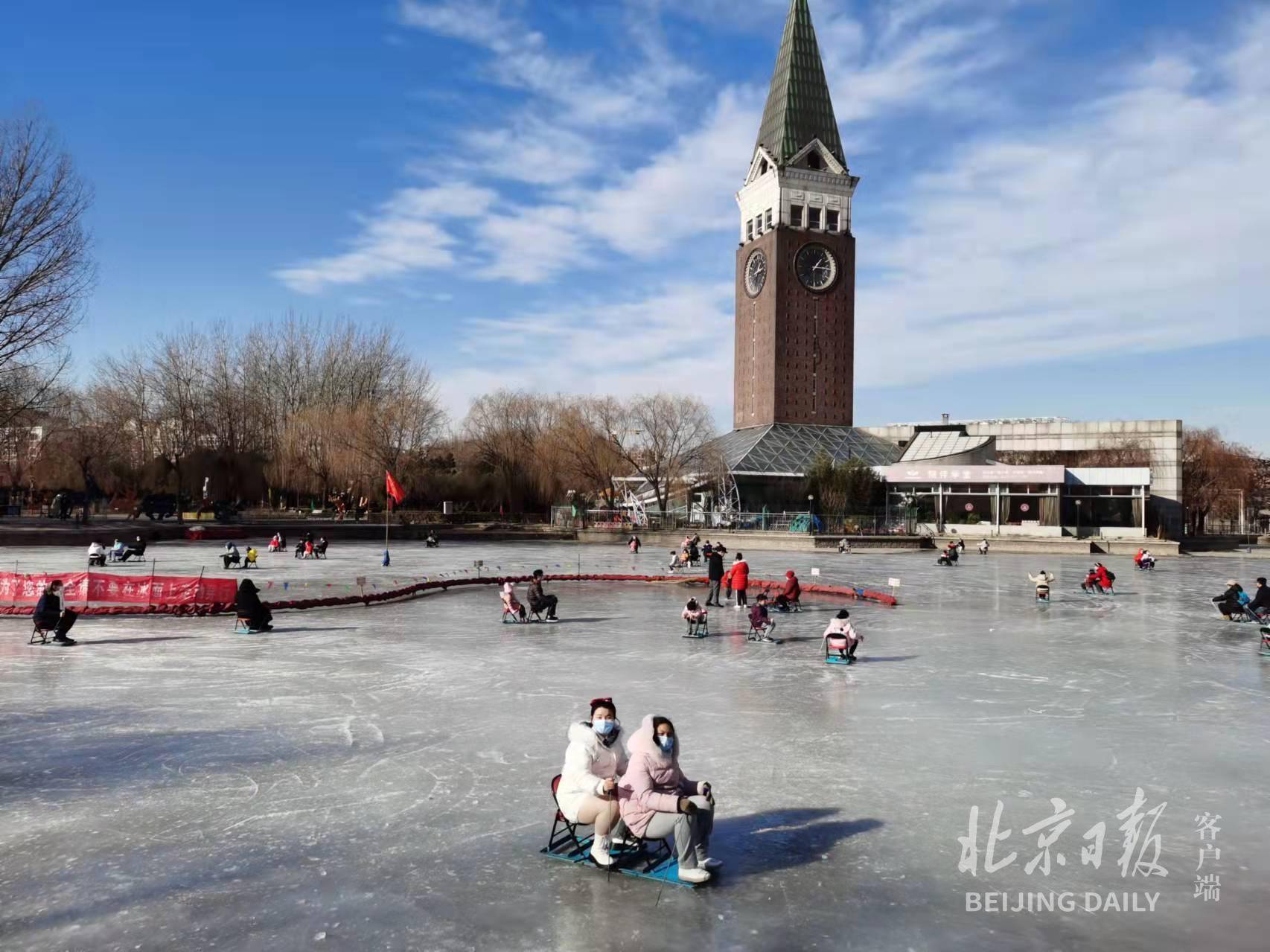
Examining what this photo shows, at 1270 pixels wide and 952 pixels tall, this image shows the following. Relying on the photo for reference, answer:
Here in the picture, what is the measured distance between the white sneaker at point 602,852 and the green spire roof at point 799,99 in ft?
368

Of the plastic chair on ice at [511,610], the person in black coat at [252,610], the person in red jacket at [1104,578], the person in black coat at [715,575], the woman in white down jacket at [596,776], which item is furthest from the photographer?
the person in red jacket at [1104,578]

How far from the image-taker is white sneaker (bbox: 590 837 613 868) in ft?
20.8

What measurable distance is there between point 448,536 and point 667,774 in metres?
48.0

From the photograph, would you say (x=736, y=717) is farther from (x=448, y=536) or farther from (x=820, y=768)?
(x=448, y=536)

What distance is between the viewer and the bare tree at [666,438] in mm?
63719

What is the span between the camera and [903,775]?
8555 millimetres

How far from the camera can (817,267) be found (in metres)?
106

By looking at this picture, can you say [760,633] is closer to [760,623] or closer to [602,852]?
[760,623]

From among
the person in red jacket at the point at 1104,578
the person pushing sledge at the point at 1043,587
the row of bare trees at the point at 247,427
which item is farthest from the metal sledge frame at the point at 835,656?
the row of bare trees at the point at 247,427

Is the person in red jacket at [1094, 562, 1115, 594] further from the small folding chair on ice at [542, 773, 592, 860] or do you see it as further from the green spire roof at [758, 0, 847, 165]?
the green spire roof at [758, 0, 847, 165]

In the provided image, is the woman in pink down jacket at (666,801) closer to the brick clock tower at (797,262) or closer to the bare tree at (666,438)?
the bare tree at (666,438)

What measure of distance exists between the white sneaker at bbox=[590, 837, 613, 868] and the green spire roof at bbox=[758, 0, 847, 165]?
112205 millimetres

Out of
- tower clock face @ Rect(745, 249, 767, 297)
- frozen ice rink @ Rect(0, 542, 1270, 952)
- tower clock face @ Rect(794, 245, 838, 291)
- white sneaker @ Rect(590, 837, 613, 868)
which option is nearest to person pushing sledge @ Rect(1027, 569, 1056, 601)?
frozen ice rink @ Rect(0, 542, 1270, 952)

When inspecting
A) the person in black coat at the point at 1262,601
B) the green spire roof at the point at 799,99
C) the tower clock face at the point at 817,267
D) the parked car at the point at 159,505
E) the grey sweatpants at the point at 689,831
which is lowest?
the grey sweatpants at the point at 689,831
